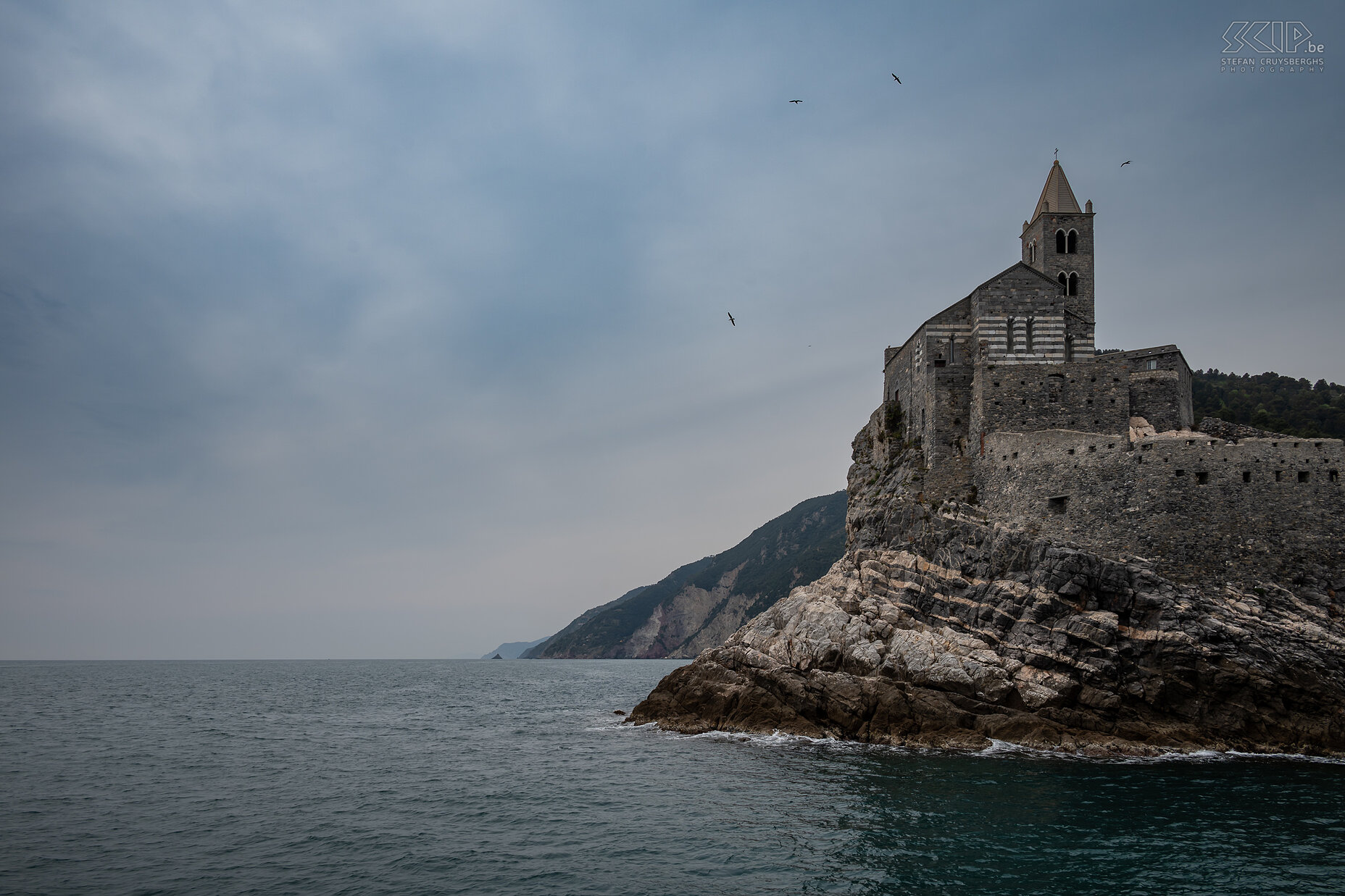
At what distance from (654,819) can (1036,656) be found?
65.2 feet

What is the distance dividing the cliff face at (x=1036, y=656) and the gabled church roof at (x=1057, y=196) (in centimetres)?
2133

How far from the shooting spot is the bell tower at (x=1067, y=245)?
4916 cm

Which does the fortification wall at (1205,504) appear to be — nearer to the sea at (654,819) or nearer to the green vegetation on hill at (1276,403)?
the sea at (654,819)

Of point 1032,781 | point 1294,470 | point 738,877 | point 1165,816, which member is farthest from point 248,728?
point 1294,470

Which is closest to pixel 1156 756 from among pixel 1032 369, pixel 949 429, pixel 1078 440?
pixel 1078 440

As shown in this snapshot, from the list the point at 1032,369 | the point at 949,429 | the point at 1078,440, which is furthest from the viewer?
the point at 949,429

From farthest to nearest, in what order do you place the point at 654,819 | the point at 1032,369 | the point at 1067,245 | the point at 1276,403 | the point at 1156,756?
the point at 1276,403
the point at 1067,245
the point at 1032,369
the point at 1156,756
the point at 654,819

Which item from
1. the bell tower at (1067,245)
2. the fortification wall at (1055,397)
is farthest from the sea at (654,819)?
the bell tower at (1067,245)

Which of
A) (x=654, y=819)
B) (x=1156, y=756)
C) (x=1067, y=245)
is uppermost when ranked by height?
(x=1067, y=245)

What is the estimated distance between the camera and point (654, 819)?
25297 mm

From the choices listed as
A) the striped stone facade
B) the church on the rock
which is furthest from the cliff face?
the striped stone facade

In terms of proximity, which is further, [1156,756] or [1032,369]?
[1032,369]

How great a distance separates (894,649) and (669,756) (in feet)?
37.7

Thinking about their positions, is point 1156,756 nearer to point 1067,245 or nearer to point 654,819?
point 654,819
